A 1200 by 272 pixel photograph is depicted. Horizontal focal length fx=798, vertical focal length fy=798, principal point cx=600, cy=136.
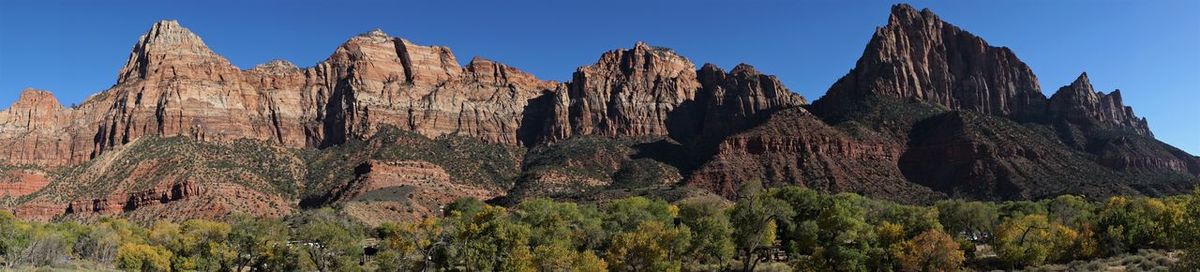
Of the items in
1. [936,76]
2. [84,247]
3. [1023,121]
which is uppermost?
[936,76]

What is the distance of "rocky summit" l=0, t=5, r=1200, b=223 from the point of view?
449ft

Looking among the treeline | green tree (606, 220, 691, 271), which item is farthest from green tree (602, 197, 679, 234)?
green tree (606, 220, 691, 271)

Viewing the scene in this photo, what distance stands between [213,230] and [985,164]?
12928 centimetres

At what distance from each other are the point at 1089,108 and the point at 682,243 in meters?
168

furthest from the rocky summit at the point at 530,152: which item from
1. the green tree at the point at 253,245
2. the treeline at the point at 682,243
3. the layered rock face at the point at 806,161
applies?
the green tree at the point at 253,245

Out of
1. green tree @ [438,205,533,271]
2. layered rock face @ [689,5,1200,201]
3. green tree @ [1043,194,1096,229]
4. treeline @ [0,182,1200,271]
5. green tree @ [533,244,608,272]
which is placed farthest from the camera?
layered rock face @ [689,5,1200,201]

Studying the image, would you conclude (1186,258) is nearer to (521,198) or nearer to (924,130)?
(521,198)

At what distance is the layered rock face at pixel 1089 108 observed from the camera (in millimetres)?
176387

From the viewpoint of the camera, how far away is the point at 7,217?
70625 mm

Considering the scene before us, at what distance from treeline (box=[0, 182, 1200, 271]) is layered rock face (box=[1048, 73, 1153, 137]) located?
114 metres

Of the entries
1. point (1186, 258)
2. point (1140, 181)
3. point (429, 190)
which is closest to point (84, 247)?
Answer: point (429, 190)

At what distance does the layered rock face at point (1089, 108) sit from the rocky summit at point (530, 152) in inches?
22.0

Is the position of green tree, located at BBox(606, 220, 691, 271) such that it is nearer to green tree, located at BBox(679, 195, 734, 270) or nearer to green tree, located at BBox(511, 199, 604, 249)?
green tree, located at BBox(679, 195, 734, 270)

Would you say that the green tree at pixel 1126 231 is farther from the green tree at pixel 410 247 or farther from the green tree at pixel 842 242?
the green tree at pixel 410 247
